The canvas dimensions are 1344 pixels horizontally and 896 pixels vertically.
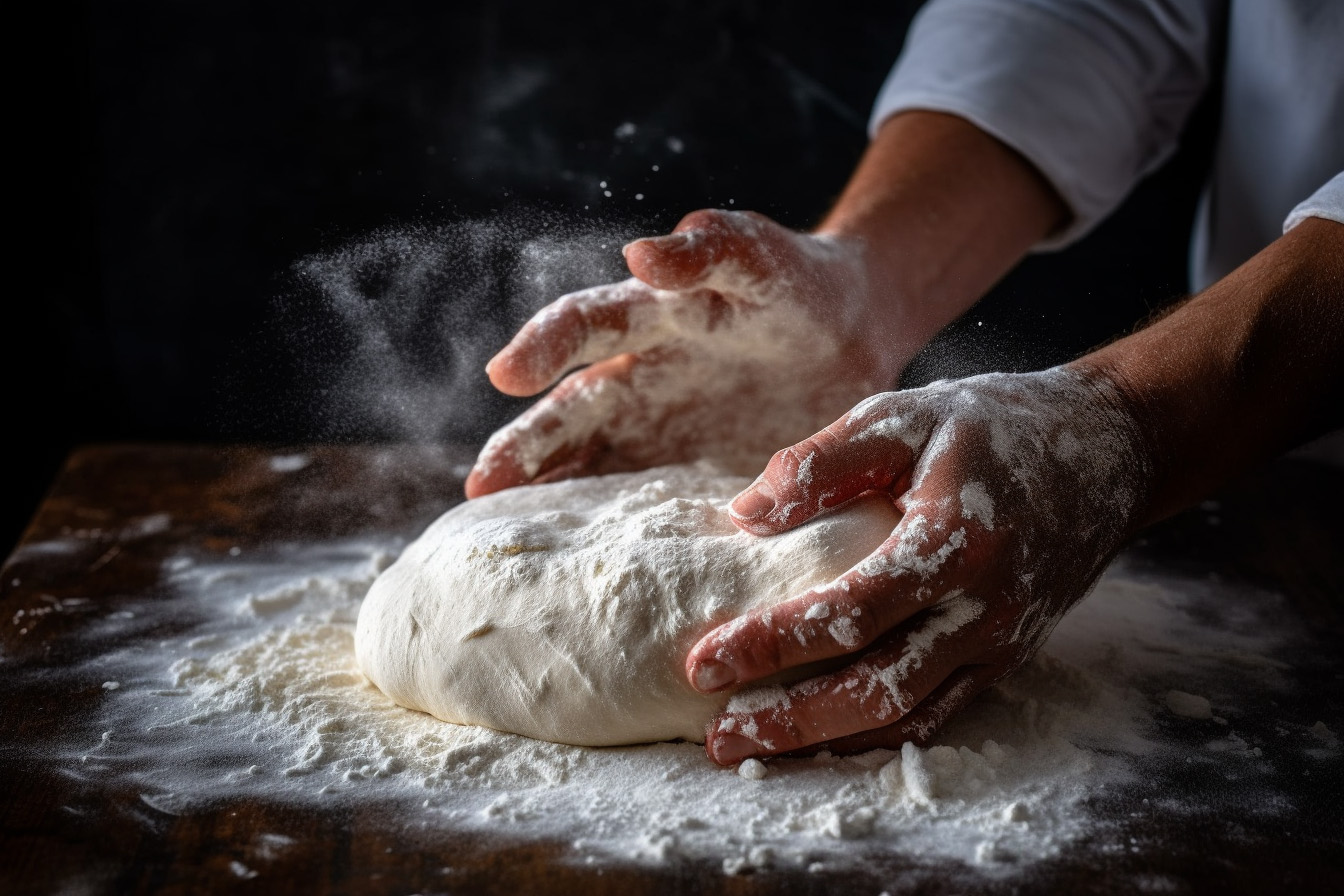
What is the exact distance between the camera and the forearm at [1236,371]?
1286mm

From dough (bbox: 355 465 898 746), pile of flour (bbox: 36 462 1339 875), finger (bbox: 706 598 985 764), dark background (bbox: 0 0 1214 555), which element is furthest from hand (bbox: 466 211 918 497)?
dark background (bbox: 0 0 1214 555)

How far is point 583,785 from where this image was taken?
114 centimetres

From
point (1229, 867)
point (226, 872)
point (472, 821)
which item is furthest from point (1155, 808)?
point (226, 872)

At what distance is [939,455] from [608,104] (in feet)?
5.57

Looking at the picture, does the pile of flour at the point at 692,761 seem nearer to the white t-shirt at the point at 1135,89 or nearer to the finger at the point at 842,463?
the finger at the point at 842,463

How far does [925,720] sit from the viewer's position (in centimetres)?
114

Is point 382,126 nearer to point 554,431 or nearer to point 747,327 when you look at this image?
point 554,431

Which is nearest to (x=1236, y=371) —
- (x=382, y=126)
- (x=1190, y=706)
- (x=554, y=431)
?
(x=1190, y=706)

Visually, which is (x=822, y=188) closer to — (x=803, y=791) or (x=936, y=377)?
(x=936, y=377)

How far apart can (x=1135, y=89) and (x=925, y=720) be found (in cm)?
135

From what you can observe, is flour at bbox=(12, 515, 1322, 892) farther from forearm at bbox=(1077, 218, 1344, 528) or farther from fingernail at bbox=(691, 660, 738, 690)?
forearm at bbox=(1077, 218, 1344, 528)

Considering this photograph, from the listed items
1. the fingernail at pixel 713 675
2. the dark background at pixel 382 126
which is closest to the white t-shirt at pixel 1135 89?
the dark background at pixel 382 126

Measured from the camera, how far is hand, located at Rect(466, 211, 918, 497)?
1.44 metres

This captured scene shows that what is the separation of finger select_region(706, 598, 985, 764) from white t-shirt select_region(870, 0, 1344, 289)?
1.04m
